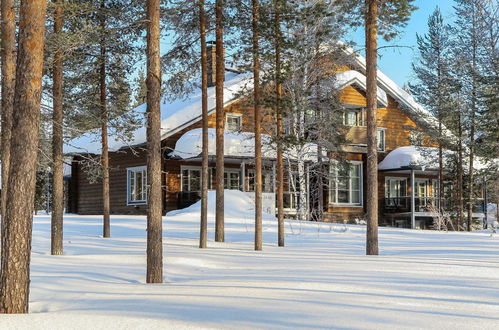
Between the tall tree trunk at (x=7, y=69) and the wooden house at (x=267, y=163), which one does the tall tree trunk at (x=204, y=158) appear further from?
the wooden house at (x=267, y=163)

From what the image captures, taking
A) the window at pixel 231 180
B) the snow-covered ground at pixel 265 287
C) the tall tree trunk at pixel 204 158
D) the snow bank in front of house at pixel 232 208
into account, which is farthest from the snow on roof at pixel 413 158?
the tall tree trunk at pixel 204 158

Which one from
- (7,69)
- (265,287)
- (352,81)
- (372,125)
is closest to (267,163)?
(352,81)

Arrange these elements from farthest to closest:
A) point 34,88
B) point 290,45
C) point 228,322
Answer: point 290,45, point 34,88, point 228,322

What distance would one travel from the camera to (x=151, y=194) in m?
10.6

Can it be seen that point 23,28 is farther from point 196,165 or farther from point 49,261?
point 196,165

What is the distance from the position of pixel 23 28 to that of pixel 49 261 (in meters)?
6.74

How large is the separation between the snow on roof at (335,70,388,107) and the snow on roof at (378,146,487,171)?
2809mm

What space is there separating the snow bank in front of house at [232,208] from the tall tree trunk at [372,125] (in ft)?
32.5

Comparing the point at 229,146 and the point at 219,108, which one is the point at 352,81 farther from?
the point at 219,108

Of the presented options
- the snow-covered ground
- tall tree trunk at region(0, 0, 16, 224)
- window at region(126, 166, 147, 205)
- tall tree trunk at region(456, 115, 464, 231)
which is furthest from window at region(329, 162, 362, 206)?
tall tree trunk at region(0, 0, 16, 224)

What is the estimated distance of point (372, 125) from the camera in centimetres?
1438

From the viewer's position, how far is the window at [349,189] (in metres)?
32.0

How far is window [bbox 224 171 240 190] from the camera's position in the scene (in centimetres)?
2977

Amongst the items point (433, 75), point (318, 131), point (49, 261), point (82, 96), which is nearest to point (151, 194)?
point (49, 261)
